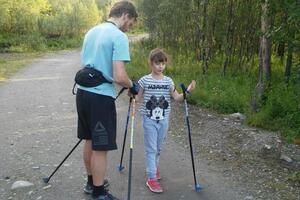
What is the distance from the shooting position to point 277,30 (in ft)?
18.5

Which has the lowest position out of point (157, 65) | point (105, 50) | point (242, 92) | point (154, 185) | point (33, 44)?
point (33, 44)

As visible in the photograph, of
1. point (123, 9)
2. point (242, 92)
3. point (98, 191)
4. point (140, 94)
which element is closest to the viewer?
point (123, 9)

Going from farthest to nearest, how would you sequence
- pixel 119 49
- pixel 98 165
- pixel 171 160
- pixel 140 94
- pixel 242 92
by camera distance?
pixel 242 92 < pixel 171 160 < pixel 140 94 < pixel 98 165 < pixel 119 49

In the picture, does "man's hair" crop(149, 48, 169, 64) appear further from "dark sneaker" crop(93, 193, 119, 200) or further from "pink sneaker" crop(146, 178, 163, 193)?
"dark sneaker" crop(93, 193, 119, 200)

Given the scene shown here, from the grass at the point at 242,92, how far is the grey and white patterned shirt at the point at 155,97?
0.78 m

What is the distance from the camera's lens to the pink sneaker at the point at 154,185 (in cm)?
495

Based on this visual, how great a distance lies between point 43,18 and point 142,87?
36368mm

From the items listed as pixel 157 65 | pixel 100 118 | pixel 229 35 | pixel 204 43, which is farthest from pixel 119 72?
pixel 204 43

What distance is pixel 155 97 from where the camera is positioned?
4.89 m

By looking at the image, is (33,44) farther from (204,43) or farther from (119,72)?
(119,72)

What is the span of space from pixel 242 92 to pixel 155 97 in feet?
16.8

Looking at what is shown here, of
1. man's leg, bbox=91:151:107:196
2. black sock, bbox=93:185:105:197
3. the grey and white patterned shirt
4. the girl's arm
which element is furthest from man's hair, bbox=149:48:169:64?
black sock, bbox=93:185:105:197

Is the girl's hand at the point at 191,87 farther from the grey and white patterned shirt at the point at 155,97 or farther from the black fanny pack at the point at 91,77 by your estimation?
the black fanny pack at the point at 91,77

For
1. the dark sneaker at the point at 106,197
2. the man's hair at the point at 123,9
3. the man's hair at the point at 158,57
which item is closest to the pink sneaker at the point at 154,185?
the dark sneaker at the point at 106,197
